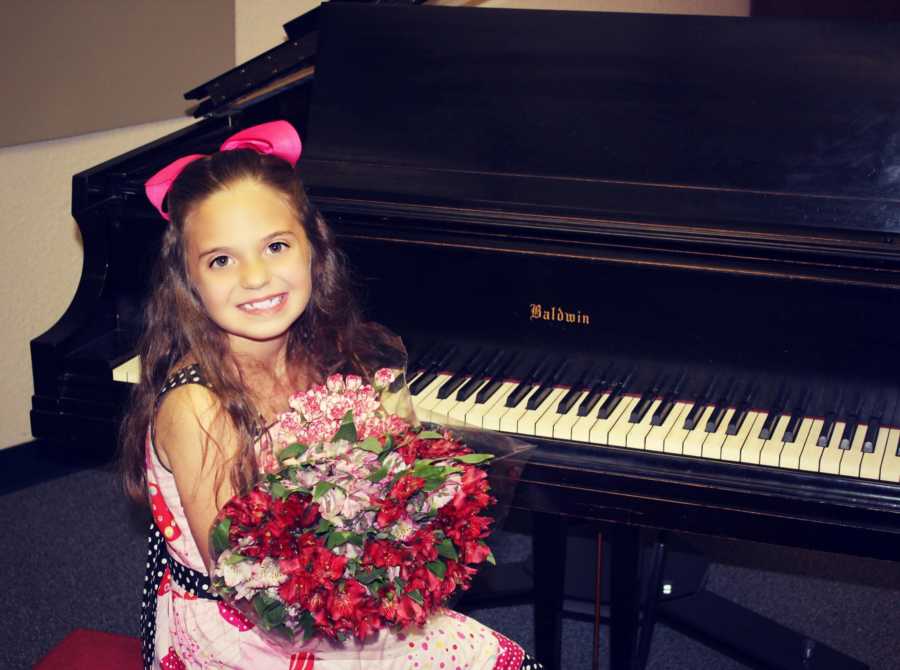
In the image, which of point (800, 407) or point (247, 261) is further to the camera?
point (800, 407)

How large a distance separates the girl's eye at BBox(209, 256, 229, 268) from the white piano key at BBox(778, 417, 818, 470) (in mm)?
1043

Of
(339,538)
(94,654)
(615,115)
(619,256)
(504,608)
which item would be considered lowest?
(504,608)

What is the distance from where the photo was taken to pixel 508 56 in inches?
104

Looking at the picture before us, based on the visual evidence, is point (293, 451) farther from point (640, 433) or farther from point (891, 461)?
point (891, 461)

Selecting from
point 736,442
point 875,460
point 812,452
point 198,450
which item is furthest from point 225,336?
point 875,460

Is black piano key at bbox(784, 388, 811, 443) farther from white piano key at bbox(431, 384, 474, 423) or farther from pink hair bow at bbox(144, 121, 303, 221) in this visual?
pink hair bow at bbox(144, 121, 303, 221)

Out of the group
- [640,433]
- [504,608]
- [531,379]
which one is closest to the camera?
[640,433]

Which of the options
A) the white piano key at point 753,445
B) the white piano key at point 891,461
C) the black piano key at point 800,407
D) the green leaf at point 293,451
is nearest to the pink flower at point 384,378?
the green leaf at point 293,451

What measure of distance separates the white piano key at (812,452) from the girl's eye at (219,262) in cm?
108

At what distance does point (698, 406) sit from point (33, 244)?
2.60m

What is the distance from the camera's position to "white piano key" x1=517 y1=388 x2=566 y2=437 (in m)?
2.25

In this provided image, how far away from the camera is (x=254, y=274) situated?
80.3 inches

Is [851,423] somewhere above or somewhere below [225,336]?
below

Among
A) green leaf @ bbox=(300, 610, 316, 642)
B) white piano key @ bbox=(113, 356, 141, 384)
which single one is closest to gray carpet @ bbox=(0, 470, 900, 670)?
white piano key @ bbox=(113, 356, 141, 384)
